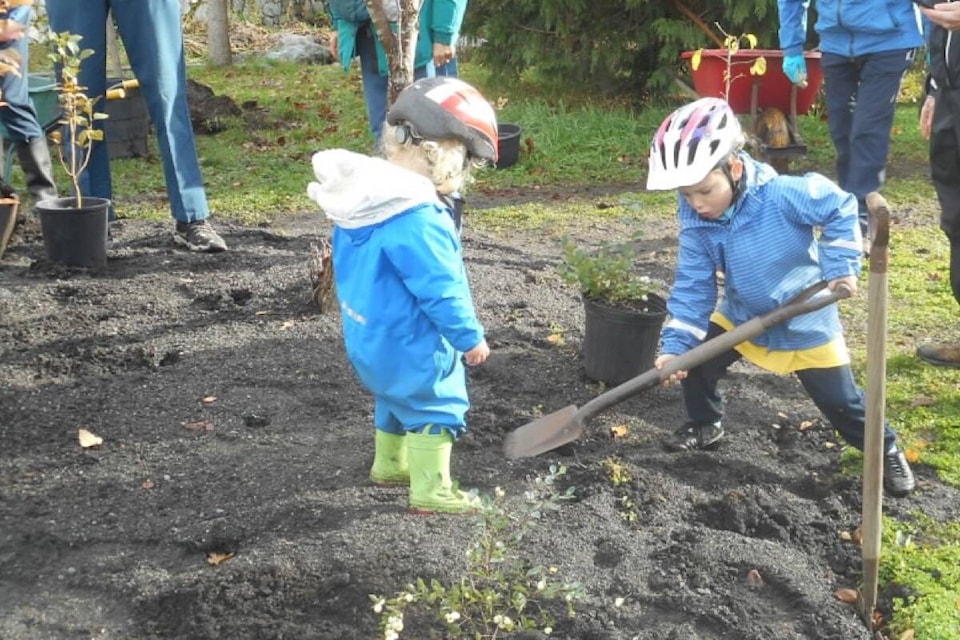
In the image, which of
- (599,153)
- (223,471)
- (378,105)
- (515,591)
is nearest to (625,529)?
(515,591)

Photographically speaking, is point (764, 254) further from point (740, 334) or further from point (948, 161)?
point (948, 161)

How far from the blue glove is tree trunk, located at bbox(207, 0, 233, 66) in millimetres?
9735

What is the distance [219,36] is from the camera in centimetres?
1465

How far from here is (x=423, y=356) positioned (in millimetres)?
3139

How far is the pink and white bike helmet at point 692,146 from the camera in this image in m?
3.28

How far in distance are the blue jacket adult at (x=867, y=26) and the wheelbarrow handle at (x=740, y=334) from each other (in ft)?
10.0

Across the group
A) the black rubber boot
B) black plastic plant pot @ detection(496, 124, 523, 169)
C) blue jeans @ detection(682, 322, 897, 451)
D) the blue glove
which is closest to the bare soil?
blue jeans @ detection(682, 322, 897, 451)

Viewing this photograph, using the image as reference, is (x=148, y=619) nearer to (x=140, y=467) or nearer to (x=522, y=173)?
(x=140, y=467)

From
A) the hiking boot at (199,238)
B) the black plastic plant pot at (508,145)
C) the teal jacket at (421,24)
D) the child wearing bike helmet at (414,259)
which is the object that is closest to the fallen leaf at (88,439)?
the child wearing bike helmet at (414,259)

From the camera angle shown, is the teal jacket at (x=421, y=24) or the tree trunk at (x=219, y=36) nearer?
the teal jacket at (x=421, y=24)

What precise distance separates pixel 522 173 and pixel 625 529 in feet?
18.8

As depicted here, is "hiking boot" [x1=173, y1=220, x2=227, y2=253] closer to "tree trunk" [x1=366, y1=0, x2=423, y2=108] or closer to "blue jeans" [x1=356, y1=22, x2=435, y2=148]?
"blue jeans" [x1=356, y1=22, x2=435, y2=148]

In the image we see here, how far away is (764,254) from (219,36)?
41.3 feet

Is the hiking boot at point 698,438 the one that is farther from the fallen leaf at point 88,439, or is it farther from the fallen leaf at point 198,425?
the fallen leaf at point 88,439
